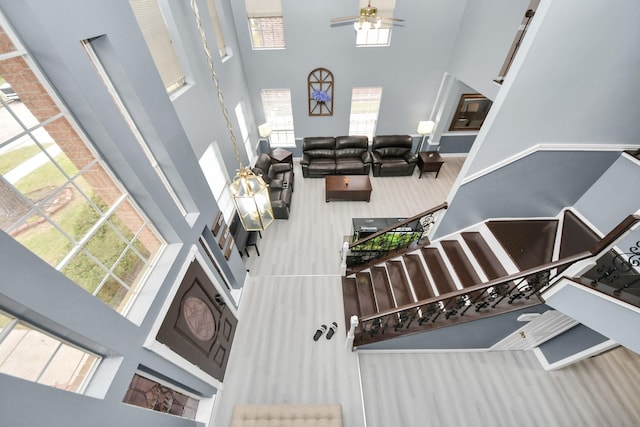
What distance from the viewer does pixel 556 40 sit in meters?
2.44

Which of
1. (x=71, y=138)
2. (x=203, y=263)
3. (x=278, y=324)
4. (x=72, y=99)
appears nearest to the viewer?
(x=72, y=99)

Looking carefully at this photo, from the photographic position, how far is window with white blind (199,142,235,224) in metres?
4.54

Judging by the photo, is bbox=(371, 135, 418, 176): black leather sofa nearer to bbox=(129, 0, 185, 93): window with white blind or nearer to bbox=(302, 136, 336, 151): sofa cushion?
bbox=(302, 136, 336, 151): sofa cushion

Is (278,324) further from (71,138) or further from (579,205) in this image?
(579,205)

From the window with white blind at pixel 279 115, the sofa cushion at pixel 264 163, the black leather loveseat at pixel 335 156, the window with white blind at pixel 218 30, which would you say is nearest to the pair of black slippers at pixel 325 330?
the sofa cushion at pixel 264 163

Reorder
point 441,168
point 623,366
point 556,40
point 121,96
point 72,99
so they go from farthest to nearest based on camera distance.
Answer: point 441,168, point 623,366, point 556,40, point 121,96, point 72,99

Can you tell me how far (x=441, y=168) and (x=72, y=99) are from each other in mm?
8379

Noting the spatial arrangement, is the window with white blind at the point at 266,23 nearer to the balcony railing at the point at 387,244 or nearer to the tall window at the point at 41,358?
the balcony railing at the point at 387,244

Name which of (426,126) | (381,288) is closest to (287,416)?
(381,288)

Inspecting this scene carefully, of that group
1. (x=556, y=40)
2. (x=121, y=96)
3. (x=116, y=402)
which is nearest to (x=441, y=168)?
(x=556, y=40)

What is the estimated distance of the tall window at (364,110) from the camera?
23.6ft

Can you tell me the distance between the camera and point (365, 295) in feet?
14.2

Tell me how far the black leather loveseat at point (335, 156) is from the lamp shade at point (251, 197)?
512cm

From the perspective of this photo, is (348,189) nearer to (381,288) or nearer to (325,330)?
(381,288)
